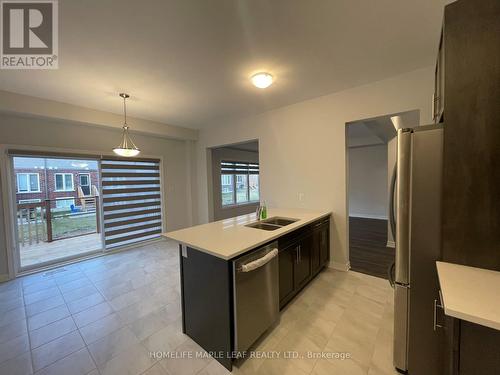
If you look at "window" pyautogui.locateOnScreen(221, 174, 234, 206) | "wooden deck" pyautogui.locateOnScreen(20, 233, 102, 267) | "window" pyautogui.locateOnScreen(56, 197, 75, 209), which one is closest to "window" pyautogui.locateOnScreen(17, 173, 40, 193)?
"window" pyautogui.locateOnScreen(56, 197, 75, 209)

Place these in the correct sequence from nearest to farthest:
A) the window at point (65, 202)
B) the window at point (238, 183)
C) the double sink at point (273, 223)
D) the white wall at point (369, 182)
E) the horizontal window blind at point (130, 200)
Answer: the double sink at point (273, 223), the horizontal window blind at point (130, 200), the window at point (65, 202), the window at point (238, 183), the white wall at point (369, 182)

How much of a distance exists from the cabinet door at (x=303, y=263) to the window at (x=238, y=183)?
405 centimetres

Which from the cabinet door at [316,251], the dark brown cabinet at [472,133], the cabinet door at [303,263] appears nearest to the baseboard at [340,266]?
the cabinet door at [316,251]

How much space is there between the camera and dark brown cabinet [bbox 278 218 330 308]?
7.02 feet

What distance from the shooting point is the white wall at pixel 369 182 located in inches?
267

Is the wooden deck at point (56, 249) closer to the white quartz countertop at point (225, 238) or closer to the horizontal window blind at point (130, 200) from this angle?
the horizontal window blind at point (130, 200)

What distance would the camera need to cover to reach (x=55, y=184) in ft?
14.8

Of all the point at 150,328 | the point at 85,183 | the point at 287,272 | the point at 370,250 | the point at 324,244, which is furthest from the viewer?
the point at 85,183

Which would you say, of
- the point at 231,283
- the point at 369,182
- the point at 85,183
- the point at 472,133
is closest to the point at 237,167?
the point at 85,183

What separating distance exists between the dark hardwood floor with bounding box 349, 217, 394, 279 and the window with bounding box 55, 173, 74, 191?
621 cm

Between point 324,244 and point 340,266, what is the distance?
1.54 feet

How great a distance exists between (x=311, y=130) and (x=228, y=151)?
11.1 feet

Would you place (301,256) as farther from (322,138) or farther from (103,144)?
(103,144)

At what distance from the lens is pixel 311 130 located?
3.32m
